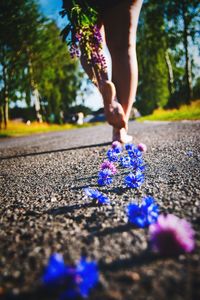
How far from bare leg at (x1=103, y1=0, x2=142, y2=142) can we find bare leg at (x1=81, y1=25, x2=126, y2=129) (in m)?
0.16

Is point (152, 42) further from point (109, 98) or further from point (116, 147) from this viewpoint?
point (116, 147)

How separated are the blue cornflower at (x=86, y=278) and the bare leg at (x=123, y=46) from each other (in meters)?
2.42

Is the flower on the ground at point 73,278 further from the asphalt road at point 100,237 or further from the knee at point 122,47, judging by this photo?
the knee at point 122,47

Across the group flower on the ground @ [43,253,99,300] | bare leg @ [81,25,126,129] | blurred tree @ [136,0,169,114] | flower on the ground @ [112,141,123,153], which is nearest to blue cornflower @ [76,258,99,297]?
flower on the ground @ [43,253,99,300]

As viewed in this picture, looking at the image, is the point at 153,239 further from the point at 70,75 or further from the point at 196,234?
the point at 70,75

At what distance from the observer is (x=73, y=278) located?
59cm

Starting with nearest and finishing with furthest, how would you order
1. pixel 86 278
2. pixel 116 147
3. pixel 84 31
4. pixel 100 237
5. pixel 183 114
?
pixel 86 278
pixel 100 237
pixel 116 147
pixel 84 31
pixel 183 114

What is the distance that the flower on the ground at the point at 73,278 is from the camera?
545 mm

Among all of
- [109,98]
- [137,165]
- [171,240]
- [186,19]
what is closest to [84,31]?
[109,98]

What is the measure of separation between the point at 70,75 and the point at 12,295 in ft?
103

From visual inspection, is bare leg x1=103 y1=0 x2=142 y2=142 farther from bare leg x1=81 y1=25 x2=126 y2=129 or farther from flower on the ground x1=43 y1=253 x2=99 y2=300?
flower on the ground x1=43 y1=253 x2=99 y2=300

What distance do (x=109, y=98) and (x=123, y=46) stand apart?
0.63 m

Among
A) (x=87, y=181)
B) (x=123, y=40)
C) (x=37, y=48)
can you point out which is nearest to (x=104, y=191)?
(x=87, y=181)

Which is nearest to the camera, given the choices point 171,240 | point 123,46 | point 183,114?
point 171,240
